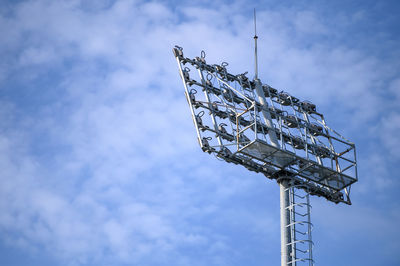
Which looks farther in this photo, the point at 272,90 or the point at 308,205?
the point at 272,90

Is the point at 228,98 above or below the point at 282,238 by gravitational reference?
above

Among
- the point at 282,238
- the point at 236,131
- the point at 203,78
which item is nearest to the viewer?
the point at 282,238

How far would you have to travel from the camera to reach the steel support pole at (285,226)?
1335 inches

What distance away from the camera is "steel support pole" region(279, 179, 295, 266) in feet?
111

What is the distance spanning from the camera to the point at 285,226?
34719 millimetres

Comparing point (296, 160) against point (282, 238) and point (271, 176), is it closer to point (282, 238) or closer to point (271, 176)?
point (271, 176)

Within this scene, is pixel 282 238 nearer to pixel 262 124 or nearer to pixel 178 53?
pixel 262 124

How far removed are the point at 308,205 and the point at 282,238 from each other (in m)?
2.25

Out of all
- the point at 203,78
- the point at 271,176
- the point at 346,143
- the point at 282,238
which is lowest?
the point at 282,238

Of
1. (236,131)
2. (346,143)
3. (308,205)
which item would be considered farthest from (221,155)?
(346,143)

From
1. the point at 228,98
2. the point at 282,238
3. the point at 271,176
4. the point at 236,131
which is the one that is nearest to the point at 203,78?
the point at 228,98

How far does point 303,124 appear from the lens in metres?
40.2

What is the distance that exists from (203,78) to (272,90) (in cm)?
448

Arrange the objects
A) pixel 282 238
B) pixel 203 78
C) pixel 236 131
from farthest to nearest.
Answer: pixel 203 78 → pixel 236 131 → pixel 282 238
